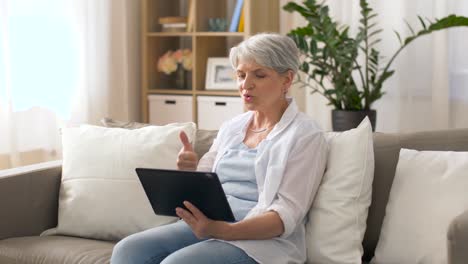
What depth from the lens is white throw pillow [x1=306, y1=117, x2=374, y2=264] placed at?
238 cm

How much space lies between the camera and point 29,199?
2.89 meters

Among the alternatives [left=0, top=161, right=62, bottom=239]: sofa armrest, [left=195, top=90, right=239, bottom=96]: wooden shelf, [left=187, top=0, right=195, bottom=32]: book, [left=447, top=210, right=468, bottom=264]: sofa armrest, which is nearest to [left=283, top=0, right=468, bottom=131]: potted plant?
[left=195, top=90, right=239, bottom=96]: wooden shelf

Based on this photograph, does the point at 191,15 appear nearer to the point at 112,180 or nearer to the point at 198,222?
the point at 112,180

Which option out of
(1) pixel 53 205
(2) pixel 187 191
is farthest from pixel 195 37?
(2) pixel 187 191

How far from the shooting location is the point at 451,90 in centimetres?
452

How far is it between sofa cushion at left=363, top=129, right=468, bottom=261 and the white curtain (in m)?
2.31

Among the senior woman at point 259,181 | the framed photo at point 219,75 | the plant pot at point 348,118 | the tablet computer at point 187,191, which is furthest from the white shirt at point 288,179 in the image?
the framed photo at point 219,75

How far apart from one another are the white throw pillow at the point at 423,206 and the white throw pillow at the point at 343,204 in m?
0.08

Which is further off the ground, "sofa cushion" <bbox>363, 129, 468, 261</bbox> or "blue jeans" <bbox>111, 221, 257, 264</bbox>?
"sofa cushion" <bbox>363, 129, 468, 261</bbox>

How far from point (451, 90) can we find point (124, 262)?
2694 mm

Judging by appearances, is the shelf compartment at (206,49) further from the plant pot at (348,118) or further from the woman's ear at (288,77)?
the woman's ear at (288,77)

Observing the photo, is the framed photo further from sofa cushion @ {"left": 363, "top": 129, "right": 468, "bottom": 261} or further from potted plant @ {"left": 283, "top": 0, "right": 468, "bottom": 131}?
sofa cushion @ {"left": 363, "top": 129, "right": 468, "bottom": 261}

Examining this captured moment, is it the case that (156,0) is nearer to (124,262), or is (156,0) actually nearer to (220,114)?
(220,114)

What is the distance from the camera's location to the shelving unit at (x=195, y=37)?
487cm
